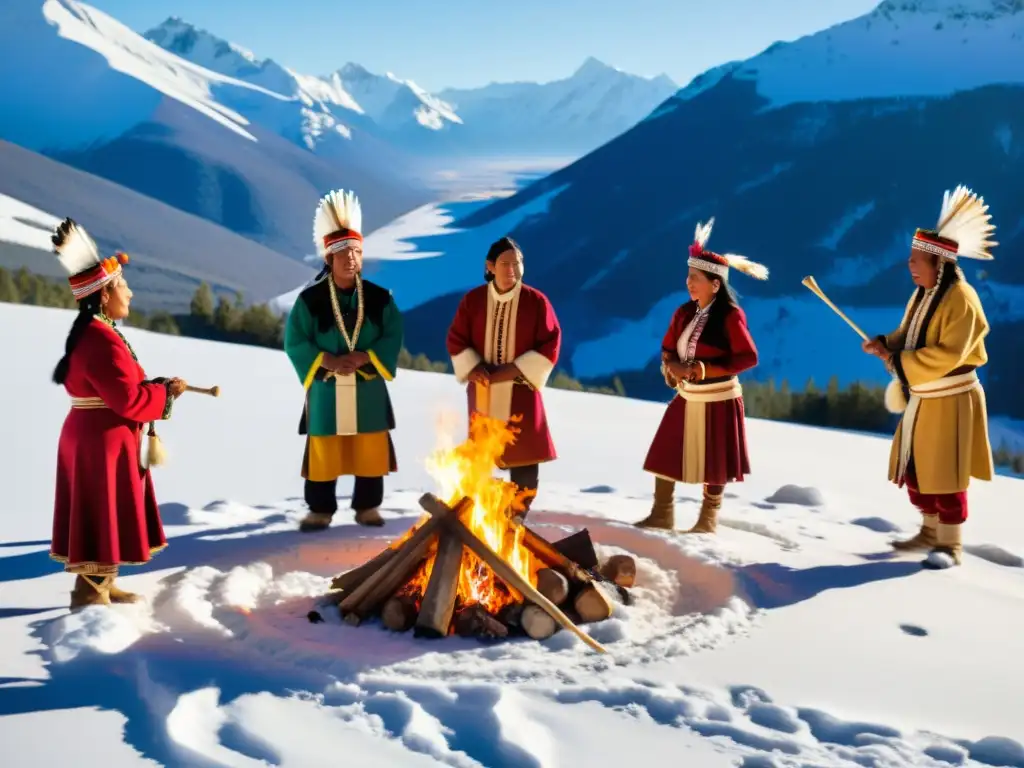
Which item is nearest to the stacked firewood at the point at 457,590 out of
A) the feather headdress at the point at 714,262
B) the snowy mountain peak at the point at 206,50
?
the feather headdress at the point at 714,262

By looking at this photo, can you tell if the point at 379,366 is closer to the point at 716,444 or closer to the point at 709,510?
the point at 716,444

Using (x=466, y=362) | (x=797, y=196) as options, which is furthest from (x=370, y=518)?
(x=797, y=196)

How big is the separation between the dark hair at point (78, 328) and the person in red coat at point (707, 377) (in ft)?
9.25

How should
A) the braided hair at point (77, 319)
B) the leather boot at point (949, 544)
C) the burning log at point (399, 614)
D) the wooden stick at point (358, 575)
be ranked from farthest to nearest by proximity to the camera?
the leather boot at point (949, 544) → the wooden stick at point (358, 575) → the burning log at point (399, 614) → the braided hair at point (77, 319)

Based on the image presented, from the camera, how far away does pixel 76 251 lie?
365 centimetres

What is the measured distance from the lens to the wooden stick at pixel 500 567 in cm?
371

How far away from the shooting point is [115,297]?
3.76 metres

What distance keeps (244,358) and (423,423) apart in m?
3.00

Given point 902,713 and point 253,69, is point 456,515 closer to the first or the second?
point 902,713

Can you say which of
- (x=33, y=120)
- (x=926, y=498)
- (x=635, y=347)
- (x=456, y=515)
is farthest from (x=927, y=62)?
(x=456, y=515)

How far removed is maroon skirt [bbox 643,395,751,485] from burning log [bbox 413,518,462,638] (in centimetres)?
161

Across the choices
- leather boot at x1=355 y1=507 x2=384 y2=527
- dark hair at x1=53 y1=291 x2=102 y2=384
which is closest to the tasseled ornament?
dark hair at x1=53 y1=291 x2=102 y2=384

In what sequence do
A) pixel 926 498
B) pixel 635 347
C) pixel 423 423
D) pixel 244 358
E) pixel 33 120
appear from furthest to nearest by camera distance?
1. pixel 635 347
2. pixel 33 120
3. pixel 244 358
4. pixel 423 423
5. pixel 926 498

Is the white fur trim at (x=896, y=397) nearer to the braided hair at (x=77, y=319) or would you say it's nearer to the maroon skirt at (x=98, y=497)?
the maroon skirt at (x=98, y=497)
